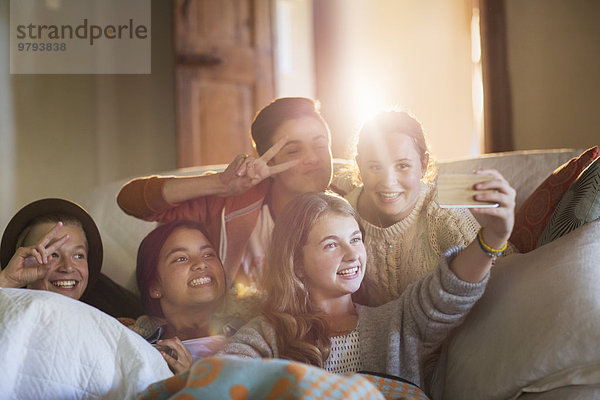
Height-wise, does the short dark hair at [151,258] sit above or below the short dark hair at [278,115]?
below

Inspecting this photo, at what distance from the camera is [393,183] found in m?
1.13

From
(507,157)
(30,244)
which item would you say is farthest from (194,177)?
(507,157)

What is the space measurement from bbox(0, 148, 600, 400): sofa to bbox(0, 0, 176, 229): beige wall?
0.40 meters

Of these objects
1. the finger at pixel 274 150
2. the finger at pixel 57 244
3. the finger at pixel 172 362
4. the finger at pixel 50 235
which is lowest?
the finger at pixel 172 362

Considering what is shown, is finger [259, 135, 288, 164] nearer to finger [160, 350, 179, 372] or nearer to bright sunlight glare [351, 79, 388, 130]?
bright sunlight glare [351, 79, 388, 130]

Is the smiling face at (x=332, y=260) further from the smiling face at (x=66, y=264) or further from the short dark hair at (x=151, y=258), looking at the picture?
the smiling face at (x=66, y=264)

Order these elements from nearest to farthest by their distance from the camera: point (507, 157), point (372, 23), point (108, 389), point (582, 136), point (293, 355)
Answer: point (108, 389) < point (293, 355) < point (507, 157) < point (582, 136) < point (372, 23)

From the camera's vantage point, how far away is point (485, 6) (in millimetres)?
2373

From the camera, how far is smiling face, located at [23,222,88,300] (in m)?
1.18

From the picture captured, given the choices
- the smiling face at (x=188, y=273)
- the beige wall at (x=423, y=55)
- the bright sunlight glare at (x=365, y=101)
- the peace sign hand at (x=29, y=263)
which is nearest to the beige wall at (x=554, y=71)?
the beige wall at (x=423, y=55)

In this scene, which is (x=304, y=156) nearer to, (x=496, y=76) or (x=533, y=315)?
(x=533, y=315)

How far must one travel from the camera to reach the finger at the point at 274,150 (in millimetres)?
1202

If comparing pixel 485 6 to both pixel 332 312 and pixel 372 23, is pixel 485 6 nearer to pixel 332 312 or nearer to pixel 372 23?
pixel 372 23

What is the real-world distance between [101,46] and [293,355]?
2.83ft
